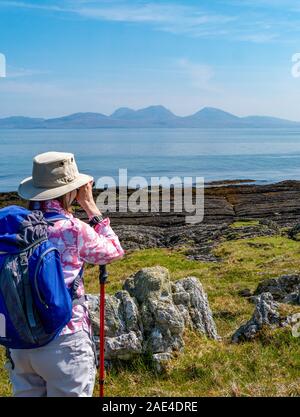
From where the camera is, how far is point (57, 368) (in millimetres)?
4844

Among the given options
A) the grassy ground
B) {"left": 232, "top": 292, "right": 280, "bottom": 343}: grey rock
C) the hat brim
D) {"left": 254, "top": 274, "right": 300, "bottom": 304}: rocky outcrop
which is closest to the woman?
the hat brim

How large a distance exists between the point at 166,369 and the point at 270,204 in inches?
1971

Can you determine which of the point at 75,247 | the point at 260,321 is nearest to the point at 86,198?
the point at 75,247

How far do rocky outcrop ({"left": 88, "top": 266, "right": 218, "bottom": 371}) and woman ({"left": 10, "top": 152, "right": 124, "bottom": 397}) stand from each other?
335cm

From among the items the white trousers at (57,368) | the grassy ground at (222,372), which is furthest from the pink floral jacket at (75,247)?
the grassy ground at (222,372)

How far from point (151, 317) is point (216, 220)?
41446mm

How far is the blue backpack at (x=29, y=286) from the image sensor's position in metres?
4.61

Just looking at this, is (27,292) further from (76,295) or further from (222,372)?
(222,372)

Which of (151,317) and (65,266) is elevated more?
(65,266)

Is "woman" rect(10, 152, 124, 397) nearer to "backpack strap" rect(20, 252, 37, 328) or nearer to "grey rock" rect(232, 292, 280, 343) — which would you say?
"backpack strap" rect(20, 252, 37, 328)

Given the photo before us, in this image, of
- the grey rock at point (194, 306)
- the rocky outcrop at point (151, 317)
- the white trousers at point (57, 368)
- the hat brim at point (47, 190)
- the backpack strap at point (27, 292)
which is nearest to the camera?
the backpack strap at point (27, 292)

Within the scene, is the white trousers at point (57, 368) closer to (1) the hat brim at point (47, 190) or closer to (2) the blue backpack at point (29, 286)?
(2) the blue backpack at point (29, 286)

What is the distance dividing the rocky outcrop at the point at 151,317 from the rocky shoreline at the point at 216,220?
1914 cm

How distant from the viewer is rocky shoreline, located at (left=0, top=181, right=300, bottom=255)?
37125 millimetres
